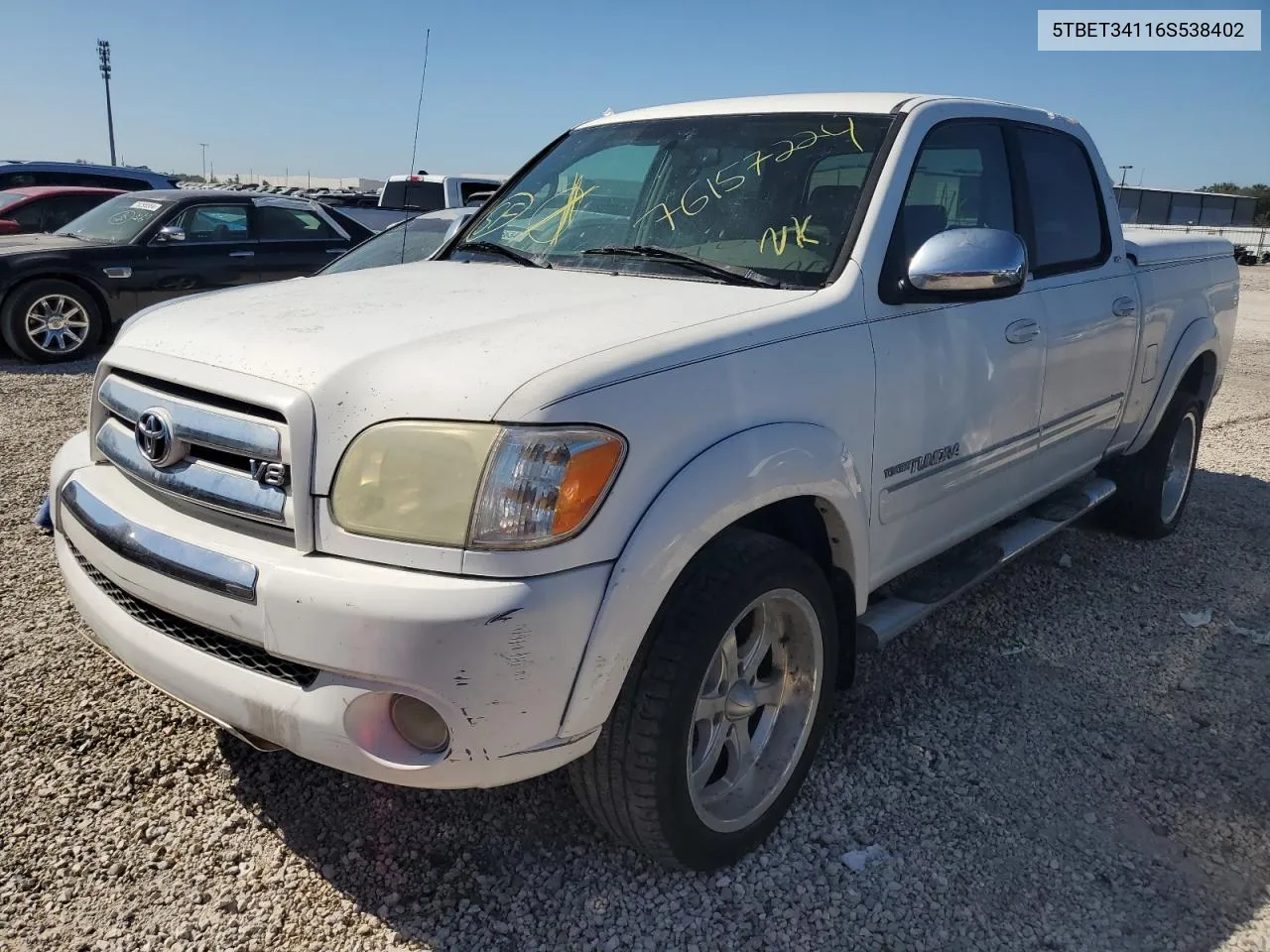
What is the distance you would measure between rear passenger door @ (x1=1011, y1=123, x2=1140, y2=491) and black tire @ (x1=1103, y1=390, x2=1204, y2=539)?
69cm

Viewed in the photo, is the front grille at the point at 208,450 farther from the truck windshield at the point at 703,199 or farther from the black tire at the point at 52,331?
the black tire at the point at 52,331

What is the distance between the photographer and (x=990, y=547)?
11.6 ft

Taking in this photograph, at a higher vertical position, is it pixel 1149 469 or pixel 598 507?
pixel 598 507

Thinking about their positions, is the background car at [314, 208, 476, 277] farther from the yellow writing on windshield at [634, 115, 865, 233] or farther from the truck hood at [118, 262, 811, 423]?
the truck hood at [118, 262, 811, 423]

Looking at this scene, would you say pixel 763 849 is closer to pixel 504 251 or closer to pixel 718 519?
pixel 718 519

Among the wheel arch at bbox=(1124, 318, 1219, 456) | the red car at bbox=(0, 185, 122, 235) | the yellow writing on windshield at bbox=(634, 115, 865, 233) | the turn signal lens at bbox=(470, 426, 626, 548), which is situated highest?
the red car at bbox=(0, 185, 122, 235)

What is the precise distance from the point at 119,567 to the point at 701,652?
1.34 metres

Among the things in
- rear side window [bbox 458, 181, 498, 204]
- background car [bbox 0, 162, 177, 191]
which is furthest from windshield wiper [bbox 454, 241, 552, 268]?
background car [bbox 0, 162, 177, 191]

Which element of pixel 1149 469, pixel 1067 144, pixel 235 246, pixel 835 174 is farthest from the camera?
pixel 235 246

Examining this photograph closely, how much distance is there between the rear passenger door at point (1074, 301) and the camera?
11.8ft

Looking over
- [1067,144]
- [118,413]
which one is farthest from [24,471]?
[1067,144]

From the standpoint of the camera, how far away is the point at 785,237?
285cm

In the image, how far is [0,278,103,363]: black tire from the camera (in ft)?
28.6

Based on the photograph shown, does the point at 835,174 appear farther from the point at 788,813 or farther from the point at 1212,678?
the point at 1212,678
